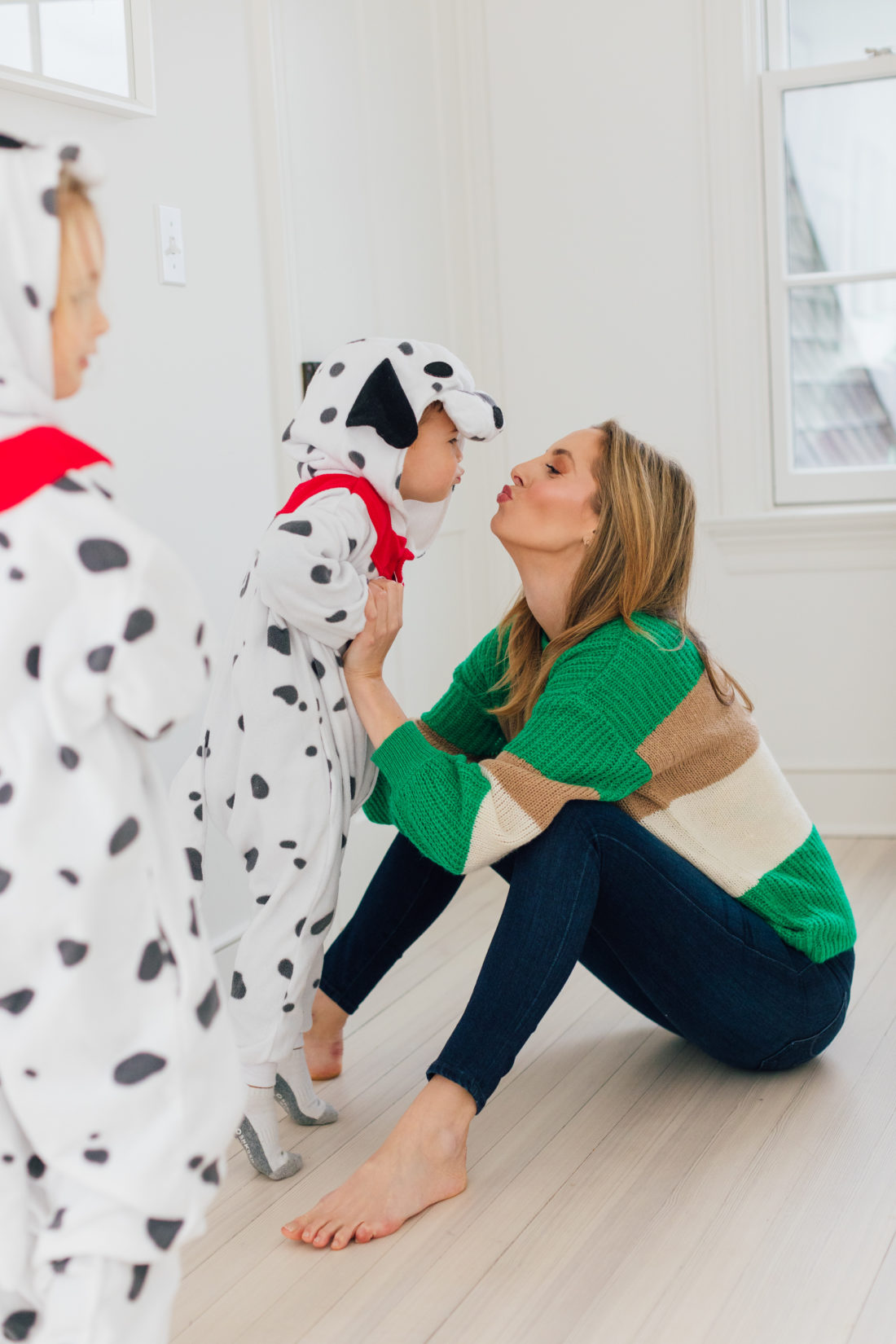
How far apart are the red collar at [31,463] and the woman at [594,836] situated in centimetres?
72

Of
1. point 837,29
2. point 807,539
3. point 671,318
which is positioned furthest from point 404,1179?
point 837,29

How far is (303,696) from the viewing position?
151cm

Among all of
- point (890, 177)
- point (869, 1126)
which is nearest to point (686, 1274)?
point (869, 1126)

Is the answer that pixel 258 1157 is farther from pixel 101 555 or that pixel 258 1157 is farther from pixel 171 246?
pixel 171 246

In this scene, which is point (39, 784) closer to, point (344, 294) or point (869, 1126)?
point (869, 1126)

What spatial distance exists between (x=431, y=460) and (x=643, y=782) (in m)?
0.48

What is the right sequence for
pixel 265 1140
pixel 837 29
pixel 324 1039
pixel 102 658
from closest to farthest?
1. pixel 102 658
2. pixel 265 1140
3. pixel 324 1039
4. pixel 837 29

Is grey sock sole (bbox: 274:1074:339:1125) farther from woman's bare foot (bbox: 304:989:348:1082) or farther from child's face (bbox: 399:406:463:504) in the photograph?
child's face (bbox: 399:406:463:504)

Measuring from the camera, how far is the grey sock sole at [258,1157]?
5.06 feet

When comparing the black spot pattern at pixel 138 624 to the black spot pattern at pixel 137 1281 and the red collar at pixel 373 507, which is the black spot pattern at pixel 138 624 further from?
the red collar at pixel 373 507

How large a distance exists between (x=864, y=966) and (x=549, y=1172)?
80cm

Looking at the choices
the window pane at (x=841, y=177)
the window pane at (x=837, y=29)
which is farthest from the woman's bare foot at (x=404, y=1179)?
the window pane at (x=837, y=29)

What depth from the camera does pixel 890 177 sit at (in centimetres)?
278

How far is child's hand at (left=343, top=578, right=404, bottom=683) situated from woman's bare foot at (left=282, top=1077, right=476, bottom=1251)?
0.48 meters
